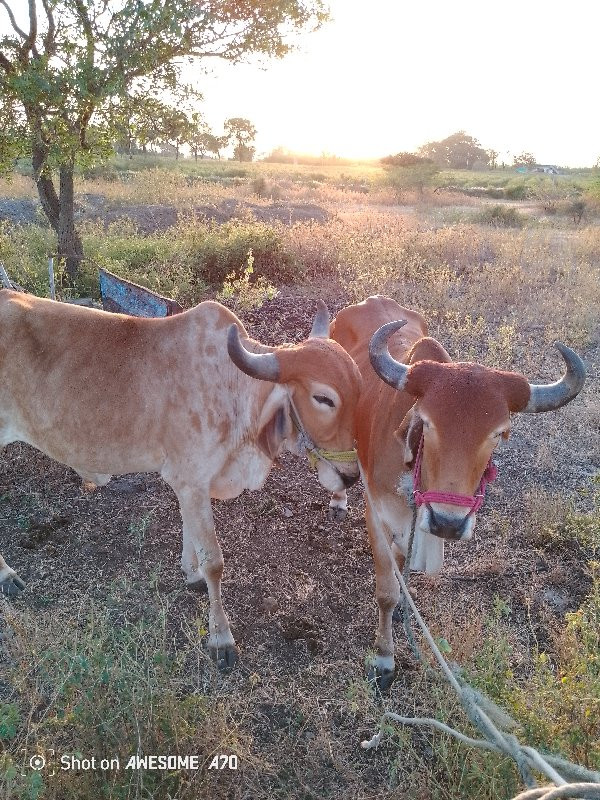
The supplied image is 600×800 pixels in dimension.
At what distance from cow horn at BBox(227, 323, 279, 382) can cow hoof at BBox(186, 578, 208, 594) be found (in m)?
1.64

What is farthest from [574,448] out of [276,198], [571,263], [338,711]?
[276,198]

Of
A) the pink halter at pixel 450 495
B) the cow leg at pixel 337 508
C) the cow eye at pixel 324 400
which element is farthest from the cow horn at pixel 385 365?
the cow leg at pixel 337 508

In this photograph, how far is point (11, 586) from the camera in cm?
399

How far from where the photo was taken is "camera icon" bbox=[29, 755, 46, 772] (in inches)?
90.4

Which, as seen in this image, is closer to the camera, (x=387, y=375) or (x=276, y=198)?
(x=387, y=375)

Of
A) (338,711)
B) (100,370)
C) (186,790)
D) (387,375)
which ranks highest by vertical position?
(387,375)

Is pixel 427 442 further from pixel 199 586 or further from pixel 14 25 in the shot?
pixel 14 25

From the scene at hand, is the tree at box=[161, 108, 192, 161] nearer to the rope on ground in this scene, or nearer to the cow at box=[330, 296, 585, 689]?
the cow at box=[330, 296, 585, 689]

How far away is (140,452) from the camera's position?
12.5 feet

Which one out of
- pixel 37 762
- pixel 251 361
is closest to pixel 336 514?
pixel 251 361

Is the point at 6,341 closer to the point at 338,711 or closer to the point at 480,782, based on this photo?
the point at 338,711

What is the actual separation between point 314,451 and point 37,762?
1889mm

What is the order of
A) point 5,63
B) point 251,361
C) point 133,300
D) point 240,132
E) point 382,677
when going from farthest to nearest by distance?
point 240,132
point 5,63
point 133,300
point 382,677
point 251,361

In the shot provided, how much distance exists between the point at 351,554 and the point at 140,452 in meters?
1.73
